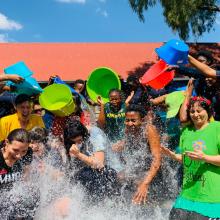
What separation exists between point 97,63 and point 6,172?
38.2 feet

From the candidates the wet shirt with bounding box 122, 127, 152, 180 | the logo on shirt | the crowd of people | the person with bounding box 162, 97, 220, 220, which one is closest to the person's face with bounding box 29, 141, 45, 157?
the crowd of people

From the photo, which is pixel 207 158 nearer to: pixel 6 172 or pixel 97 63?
pixel 6 172

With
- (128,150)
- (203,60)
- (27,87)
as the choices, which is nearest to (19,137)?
(128,150)

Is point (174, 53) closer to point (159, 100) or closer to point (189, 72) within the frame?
point (189, 72)

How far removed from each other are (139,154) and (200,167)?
102 cm

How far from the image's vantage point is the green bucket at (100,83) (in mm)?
5672

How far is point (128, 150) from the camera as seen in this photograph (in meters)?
4.36

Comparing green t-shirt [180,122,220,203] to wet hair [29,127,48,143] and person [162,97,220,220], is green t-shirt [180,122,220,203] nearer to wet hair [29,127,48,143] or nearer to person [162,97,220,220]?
person [162,97,220,220]

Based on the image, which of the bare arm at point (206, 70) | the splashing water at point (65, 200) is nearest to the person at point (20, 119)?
the splashing water at point (65, 200)

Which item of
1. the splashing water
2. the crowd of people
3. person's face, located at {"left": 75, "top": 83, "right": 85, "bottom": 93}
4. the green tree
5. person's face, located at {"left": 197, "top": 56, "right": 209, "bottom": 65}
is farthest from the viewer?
the green tree

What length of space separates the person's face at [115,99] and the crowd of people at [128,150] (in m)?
0.01

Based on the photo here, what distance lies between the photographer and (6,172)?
3.57m

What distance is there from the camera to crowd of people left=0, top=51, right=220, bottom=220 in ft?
10.9

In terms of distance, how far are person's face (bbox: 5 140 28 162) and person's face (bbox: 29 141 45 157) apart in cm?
64
